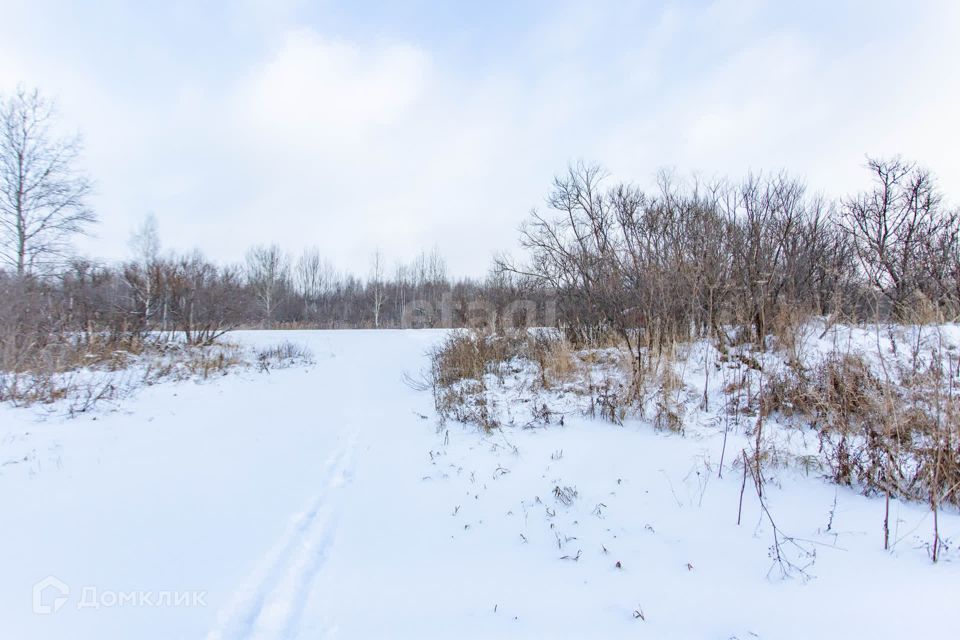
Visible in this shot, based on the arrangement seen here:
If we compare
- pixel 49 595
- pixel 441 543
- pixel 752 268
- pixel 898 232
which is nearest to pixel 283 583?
pixel 441 543

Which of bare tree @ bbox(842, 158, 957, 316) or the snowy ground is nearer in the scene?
the snowy ground

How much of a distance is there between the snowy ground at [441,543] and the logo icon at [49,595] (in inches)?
0.5

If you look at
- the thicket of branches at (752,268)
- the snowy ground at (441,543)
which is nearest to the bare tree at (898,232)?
the thicket of branches at (752,268)

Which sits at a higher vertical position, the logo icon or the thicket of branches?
the thicket of branches

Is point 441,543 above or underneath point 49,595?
underneath

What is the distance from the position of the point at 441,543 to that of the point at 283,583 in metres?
1.08

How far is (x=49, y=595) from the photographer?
216 cm

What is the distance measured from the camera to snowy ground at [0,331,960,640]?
6.70ft

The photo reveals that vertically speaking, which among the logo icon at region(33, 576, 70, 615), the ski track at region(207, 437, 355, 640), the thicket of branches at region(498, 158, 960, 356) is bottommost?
the ski track at region(207, 437, 355, 640)

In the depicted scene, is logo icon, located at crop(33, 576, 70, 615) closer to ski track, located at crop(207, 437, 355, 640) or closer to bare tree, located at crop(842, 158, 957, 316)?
ski track, located at crop(207, 437, 355, 640)

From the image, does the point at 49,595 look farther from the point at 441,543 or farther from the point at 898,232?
the point at 898,232

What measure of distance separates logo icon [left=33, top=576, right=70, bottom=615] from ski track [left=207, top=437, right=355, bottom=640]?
0.91 metres

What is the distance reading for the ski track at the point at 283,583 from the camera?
2.04 m

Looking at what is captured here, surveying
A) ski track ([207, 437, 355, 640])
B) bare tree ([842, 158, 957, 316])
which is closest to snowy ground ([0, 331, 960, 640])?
ski track ([207, 437, 355, 640])
